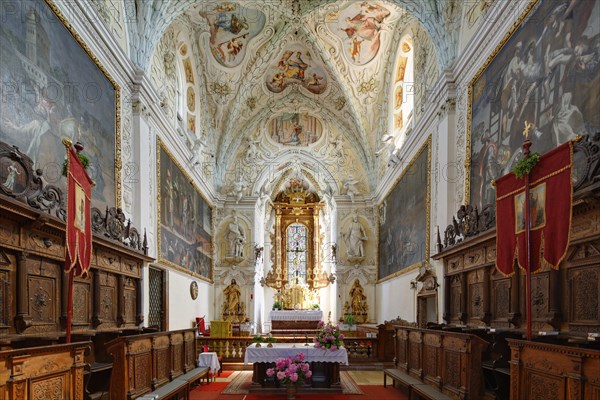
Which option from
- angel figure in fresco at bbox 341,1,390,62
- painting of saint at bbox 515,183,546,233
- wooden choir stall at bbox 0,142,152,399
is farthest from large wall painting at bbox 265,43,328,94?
painting of saint at bbox 515,183,546,233

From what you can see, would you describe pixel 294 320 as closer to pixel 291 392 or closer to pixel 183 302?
pixel 183 302

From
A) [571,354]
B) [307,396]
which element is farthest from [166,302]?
[571,354]

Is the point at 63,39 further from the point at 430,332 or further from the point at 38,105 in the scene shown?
the point at 430,332

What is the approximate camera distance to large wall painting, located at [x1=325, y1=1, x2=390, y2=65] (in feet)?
59.0

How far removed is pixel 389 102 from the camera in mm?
20422

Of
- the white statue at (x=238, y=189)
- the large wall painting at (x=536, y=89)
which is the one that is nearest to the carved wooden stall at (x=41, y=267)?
the large wall painting at (x=536, y=89)

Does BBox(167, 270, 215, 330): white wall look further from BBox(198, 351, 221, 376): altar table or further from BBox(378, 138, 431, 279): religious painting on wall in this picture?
BBox(378, 138, 431, 279): religious painting on wall

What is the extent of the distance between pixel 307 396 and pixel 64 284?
199 inches

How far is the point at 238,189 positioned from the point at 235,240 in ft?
7.67

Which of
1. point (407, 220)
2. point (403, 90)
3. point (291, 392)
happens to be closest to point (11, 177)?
point (291, 392)

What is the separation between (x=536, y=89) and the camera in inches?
319

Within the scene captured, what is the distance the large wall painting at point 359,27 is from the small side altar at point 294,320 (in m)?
10.9

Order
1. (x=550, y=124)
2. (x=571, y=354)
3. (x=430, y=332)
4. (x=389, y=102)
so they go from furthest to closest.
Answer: (x=389, y=102)
(x=430, y=332)
(x=550, y=124)
(x=571, y=354)

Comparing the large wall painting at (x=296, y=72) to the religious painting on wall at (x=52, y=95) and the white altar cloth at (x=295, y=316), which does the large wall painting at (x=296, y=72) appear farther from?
the religious painting on wall at (x=52, y=95)
